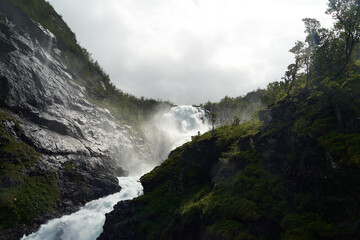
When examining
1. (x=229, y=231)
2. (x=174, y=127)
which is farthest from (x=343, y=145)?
(x=174, y=127)

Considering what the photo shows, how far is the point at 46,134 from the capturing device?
64.0 m

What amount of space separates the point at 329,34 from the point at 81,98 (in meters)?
84.7

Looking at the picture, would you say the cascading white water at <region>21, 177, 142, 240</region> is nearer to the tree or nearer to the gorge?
the gorge

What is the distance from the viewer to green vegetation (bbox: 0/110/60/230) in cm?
4297

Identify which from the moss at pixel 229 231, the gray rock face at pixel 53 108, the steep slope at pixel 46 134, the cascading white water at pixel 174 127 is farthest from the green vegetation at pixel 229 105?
the moss at pixel 229 231

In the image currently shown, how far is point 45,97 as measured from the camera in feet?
242

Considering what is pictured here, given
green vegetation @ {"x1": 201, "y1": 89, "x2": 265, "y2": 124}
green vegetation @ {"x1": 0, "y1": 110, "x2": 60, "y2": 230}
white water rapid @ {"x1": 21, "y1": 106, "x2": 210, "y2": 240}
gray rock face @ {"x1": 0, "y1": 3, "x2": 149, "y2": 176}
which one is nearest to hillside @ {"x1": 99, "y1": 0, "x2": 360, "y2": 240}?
white water rapid @ {"x1": 21, "y1": 106, "x2": 210, "y2": 240}

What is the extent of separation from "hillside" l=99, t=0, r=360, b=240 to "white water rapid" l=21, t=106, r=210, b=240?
46.6 feet

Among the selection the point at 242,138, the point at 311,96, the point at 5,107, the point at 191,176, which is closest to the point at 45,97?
the point at 5,107

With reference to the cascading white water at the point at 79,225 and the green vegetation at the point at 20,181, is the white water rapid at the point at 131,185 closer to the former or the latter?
the cascading white water at the point at 79,225

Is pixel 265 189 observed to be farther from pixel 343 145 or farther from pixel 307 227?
pixel 343 145

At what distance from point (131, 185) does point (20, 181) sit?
29.4m

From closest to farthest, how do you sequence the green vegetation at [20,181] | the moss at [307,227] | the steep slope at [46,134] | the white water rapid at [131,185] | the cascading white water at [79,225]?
the moss at [307,227], the cascading white water at [79,225], the green vegetation at [20,181], the white water rapid at [131,185], the steep slope at [46,134]

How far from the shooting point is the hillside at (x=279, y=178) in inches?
686
